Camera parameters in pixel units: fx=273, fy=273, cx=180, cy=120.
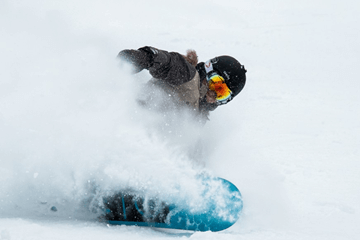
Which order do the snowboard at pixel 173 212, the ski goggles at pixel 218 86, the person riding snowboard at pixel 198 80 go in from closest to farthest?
the snowboard at pixel 173 212 < the person riding snowboard at pixel 198 80 < the ski goggles at pixel 218 86

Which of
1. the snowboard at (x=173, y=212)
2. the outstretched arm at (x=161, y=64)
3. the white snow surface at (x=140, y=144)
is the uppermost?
the outstretched arm at (x=161, y=64)

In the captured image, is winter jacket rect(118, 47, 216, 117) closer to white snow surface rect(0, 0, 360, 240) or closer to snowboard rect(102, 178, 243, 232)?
white snow surface rect(0, 0, 360, 240)

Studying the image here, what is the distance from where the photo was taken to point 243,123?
11.0ft

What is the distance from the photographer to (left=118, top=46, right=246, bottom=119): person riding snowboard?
2.15 m

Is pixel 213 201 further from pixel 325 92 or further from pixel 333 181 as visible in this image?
pixel 325 92

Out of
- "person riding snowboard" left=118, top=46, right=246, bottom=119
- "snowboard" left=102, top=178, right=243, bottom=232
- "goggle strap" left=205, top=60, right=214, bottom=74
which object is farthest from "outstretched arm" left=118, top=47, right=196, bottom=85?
"snowboard" left=102, top=178, right=243, bottom=232

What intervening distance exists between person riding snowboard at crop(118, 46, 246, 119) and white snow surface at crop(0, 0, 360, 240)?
0.88 feet

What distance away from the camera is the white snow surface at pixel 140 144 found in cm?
195

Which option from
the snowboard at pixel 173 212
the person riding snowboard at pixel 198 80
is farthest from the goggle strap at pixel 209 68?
the snowboard at pixel 173 212

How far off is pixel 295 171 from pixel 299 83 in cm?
209

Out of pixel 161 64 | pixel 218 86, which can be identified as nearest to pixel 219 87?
pixel 218 86

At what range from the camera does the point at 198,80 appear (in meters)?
2.35

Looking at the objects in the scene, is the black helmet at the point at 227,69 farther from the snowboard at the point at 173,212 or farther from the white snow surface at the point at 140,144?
the snowboard at the point at 173,212

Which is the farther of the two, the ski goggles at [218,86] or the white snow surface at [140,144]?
the ski goggles at [218,86]
